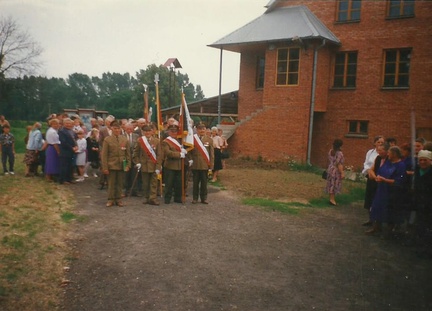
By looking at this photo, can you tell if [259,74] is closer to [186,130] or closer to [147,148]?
[186,130]

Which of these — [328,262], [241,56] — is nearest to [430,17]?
[241,56]

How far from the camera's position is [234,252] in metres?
6.23

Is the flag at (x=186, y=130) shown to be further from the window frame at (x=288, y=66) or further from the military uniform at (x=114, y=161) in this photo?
the window frame at (x=288, y=66)

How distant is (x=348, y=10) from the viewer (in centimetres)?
1864

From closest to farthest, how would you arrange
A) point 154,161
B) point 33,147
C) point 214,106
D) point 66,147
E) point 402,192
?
point 402,192
point 154,161
point 66,147
point 33,147
point 214,106

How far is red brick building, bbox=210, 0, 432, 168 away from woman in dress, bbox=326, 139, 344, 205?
820 centimetres

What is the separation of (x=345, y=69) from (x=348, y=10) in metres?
2.82

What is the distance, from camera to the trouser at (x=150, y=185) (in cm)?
938

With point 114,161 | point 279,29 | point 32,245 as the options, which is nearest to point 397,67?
point 279,29

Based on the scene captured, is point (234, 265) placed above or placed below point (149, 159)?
below

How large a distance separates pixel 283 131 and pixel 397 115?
17.1 feet

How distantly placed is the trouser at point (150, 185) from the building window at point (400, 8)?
46.5 ft

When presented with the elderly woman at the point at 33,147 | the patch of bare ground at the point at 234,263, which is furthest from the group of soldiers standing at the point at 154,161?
the elderly woman at the point at 33,147

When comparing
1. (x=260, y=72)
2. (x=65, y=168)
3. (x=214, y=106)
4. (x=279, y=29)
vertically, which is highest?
(x=279, y=29)
